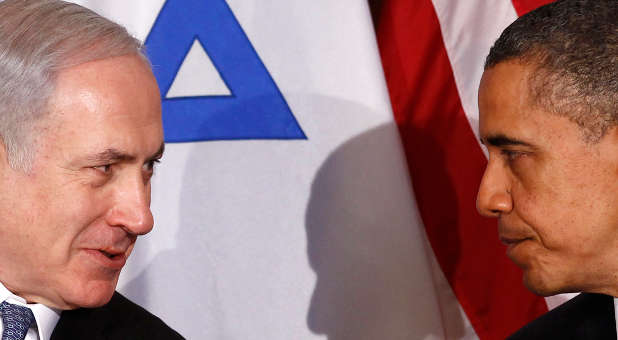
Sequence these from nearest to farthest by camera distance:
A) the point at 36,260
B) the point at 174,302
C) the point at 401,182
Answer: the point at 36,260 < the point at 174,302 < the point at 401,182

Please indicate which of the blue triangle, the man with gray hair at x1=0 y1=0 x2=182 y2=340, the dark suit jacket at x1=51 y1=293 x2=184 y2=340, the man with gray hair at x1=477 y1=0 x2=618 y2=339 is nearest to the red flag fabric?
the blue triangle

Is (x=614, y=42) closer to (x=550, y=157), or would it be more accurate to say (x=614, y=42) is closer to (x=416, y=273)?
(x=550, y=157)

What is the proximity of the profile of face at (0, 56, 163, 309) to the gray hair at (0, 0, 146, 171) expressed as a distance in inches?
0.7

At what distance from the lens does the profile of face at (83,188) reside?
161 cm

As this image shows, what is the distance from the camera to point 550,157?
173 centimetres

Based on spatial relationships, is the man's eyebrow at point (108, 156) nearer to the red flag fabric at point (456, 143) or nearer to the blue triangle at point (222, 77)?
the blue triangle at point (222, 77)

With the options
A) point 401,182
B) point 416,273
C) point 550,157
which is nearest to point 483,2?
point 401,182

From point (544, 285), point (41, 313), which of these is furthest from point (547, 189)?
point (41, 313)

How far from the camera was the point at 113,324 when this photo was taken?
1975 mm

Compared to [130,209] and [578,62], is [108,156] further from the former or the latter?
[578,62]

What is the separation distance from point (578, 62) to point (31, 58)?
102 cm

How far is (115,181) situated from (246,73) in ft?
2.57

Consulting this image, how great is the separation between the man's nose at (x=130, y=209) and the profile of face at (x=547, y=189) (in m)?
0.69

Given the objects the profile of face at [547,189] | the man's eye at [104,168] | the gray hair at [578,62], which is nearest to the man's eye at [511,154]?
the profile of face at [547,189]
